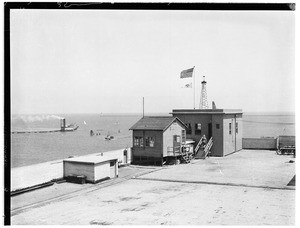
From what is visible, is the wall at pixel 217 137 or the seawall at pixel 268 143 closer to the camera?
the wall at pixel 217 137

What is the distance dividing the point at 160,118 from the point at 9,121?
70.2 ft

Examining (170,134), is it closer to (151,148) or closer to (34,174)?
(151,148)

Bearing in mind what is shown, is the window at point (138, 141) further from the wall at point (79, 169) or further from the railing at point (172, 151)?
the wall at point (79, 169)

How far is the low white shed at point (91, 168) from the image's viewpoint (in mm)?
23531

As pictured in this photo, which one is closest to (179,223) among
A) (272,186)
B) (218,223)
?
(218,223)

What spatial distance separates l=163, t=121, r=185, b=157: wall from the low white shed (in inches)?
284

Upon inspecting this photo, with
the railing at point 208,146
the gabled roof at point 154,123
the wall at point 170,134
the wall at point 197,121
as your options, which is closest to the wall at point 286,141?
the railing at point 208,146

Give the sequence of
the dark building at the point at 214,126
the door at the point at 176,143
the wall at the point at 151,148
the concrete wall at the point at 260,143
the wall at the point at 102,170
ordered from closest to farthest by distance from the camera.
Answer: the wall at the point at 102,170
the wall at the point at 151,148
the door at the point at 176,143
the dark building at the point at 214,126
the concrete wall at the point at 260,143

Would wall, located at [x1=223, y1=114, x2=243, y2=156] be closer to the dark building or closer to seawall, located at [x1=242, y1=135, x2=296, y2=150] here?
the dark building

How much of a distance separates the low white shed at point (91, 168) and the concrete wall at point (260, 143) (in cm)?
2285

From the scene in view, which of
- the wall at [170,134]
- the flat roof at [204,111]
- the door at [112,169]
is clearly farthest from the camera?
the flat roof at [204,111]

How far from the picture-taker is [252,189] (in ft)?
69.3

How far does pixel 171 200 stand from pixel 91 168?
22.8 ft

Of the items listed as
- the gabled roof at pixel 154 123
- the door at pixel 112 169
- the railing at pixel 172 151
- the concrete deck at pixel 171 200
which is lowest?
the concrete deck at pixel 171 200
